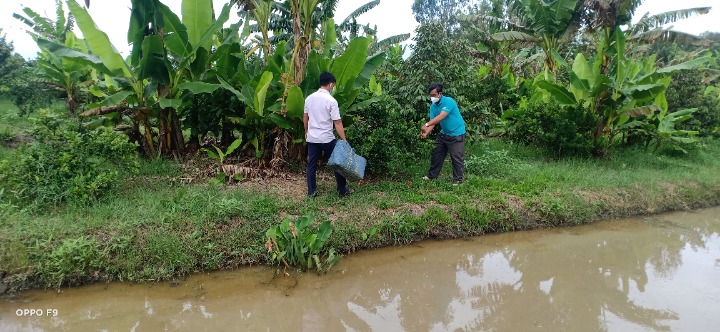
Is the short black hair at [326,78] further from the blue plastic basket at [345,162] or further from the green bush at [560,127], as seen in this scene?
the green bush at [560,127]

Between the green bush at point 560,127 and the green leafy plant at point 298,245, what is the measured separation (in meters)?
4.97

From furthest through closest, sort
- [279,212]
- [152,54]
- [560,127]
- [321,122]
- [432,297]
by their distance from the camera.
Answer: [560,127] < [152,54] < [321,122] < [279,212] < [432,297]

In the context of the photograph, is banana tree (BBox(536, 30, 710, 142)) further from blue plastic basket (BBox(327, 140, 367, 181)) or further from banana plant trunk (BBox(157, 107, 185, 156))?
banana plant trunk (BBox(157, 107, 185, 156))

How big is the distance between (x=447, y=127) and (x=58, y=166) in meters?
4.44

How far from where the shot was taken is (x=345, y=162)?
4.86 meters

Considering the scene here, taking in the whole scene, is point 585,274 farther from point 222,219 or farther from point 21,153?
point 21,153

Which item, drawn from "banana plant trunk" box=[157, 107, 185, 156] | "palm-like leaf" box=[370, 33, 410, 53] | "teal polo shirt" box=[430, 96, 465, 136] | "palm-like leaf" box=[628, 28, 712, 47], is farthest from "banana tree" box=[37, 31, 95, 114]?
"palm-like leaf" box=[628, 28, 712, 47]

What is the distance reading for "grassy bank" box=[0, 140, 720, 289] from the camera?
3742 mm

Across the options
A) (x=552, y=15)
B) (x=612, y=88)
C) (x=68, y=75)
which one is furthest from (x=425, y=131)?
(x=68, y=75)

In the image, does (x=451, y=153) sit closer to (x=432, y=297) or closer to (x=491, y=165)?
(x=491, y=165)

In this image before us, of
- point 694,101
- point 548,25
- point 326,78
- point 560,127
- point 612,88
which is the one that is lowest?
point 560,127

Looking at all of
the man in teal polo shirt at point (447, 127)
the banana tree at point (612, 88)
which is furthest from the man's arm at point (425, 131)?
the banana tree at point (612, 88)

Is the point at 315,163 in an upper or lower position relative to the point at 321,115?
lower

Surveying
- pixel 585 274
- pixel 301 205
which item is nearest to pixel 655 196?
pixel 585 274
